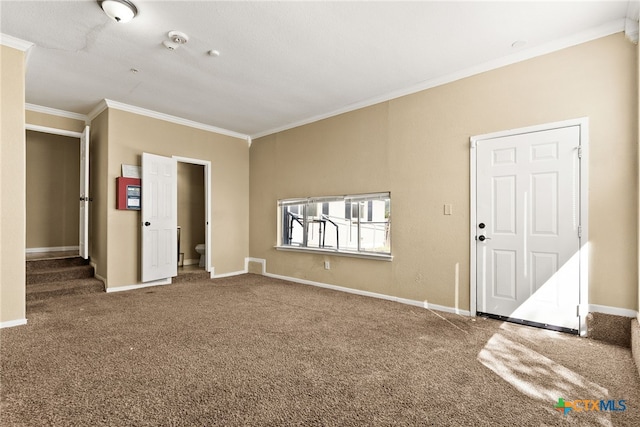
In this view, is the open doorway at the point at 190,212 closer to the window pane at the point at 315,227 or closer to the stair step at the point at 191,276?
the stair step at the point at 191,276

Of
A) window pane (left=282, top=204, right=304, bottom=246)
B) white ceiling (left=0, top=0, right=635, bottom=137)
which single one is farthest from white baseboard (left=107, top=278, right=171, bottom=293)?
white ceiling (left=0, top=0, right=635, bottom=137)

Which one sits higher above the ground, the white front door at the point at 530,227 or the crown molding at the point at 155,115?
the crown molding at the point at 155,115

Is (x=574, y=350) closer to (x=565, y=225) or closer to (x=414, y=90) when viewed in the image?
(x=565, y=225)

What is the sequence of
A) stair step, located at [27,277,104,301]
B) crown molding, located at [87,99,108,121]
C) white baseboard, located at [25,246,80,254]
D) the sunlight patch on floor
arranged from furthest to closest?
white baseboard, located at [25,246,80,254]
crown molding, located at [87,99,108,121]
stair step, located at [27,277,104,301]
the sunlight patch on floor

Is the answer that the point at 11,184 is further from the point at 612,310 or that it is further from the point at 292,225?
the point at 612,310

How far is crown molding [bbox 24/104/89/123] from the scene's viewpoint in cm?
488

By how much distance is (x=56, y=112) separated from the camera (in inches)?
202

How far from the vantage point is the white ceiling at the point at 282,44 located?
2668mm

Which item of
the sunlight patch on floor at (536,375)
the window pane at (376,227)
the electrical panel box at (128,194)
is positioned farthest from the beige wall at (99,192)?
the sunlight patch on floor at (536,375)

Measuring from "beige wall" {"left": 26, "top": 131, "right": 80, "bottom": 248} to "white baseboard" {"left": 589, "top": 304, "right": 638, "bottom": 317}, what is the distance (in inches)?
314

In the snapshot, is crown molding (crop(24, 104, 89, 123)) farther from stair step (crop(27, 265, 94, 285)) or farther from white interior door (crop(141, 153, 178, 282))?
stair step (crop(27, 265, 94, 285))

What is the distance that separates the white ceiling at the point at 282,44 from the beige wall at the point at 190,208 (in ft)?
7.56

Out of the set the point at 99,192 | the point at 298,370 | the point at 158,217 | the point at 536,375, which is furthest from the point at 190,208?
the point at 536,375

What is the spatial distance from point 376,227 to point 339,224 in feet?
2.26
